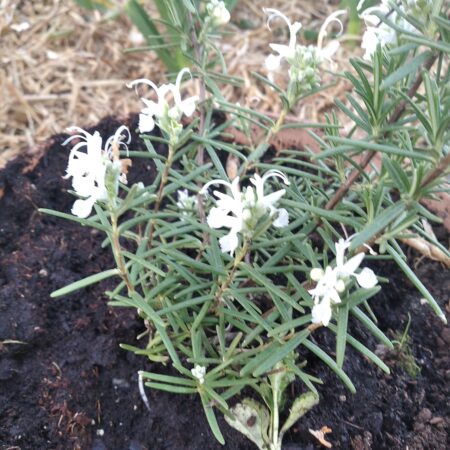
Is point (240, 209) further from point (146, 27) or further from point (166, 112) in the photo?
point (146, 27)

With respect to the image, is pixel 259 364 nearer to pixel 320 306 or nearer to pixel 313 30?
pixel 320 306

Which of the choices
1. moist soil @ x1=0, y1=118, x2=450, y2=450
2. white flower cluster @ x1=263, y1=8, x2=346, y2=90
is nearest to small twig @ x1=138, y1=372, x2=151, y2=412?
moist soil @ x1=0, y1=118, x2=450, y2=450

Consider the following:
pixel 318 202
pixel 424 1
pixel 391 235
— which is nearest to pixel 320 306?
pixel 391 235

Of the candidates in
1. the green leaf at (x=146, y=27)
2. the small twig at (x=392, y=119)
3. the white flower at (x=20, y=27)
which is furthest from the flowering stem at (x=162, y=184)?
the white flower at (x=20, y=27)

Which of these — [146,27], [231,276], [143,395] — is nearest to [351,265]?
[231,276]

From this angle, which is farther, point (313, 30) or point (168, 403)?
point (313, 30)

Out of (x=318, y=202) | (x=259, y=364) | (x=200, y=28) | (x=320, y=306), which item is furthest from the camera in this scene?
(x=200, y=28)

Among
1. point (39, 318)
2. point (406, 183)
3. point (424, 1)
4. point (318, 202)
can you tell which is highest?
point (424, 1)
